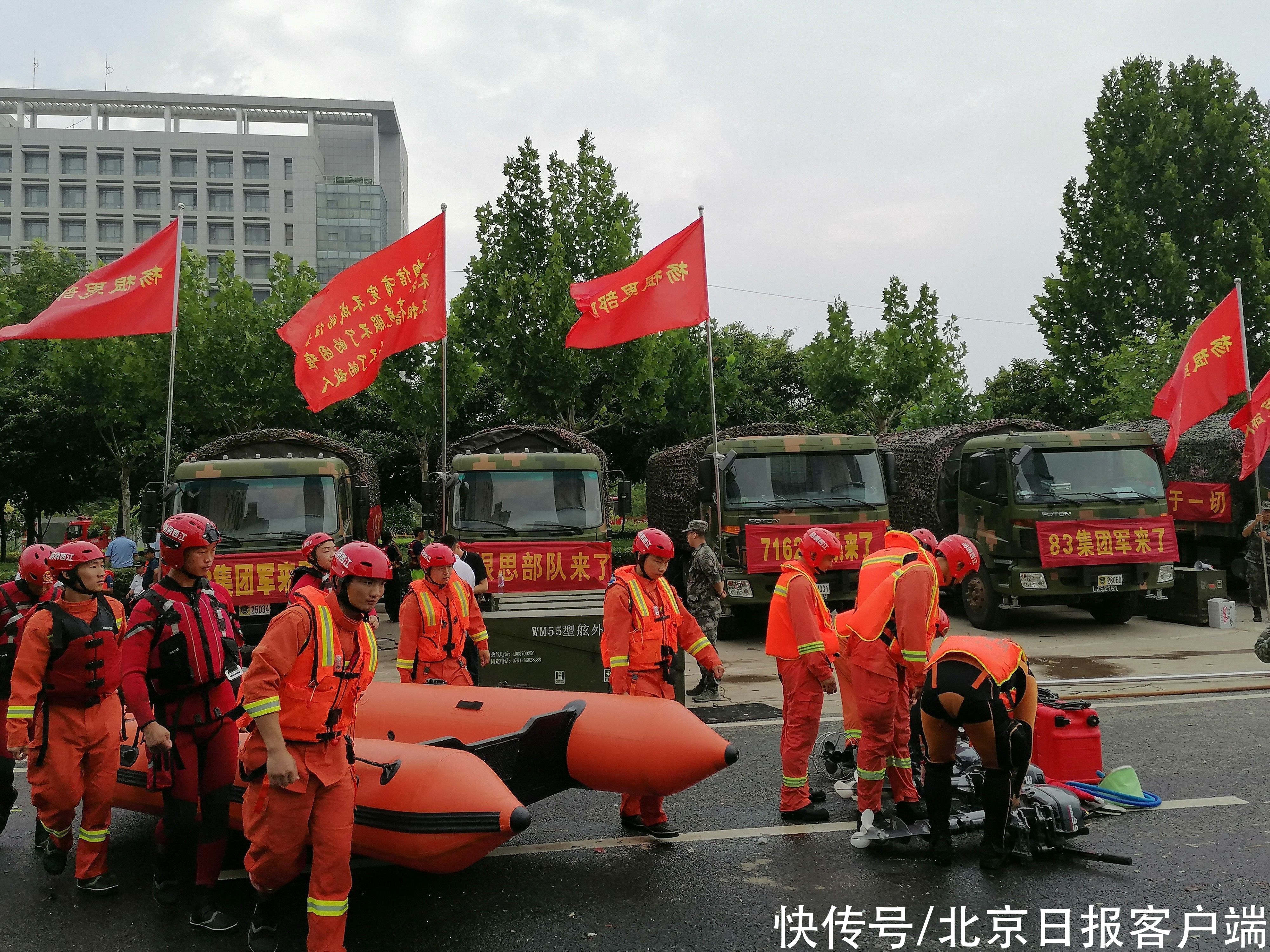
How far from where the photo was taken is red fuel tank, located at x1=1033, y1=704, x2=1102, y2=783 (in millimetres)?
6254

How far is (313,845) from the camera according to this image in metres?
4.20

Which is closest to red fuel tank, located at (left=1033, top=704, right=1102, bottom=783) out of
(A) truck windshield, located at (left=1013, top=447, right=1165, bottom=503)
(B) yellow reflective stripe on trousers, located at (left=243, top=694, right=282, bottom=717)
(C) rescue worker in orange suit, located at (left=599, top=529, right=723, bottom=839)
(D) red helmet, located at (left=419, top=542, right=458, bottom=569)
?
(C) rescue worker in orange suit, located at (left=599, top=529, right=723, bottom=839)

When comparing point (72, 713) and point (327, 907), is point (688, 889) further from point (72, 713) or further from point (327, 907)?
point (72, 713)

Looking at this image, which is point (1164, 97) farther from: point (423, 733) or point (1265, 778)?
point (423, 733)

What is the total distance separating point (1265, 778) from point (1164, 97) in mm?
29365

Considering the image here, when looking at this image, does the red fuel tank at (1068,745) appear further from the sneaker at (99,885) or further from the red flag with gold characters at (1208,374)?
the red flag with gold characters at (1208,374)

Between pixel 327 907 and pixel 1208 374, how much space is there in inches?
495

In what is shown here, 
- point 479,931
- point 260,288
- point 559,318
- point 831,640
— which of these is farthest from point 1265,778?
point 260,288

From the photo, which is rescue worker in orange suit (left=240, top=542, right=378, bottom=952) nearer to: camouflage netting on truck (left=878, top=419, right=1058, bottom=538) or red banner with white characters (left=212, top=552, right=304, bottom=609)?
red banner with white characters (left=212, top=552, right=304, bottom=609)

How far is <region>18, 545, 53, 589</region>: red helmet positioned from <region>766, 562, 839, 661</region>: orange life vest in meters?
4.23

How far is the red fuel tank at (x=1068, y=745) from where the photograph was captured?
246 inches

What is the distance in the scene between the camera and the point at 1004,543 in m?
14.0

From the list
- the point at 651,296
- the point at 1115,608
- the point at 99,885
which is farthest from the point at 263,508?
the point at 1115,608

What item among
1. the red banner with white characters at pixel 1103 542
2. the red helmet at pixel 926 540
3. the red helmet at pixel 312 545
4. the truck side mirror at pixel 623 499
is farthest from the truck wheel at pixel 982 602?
the red helmet at pixel 312 545
